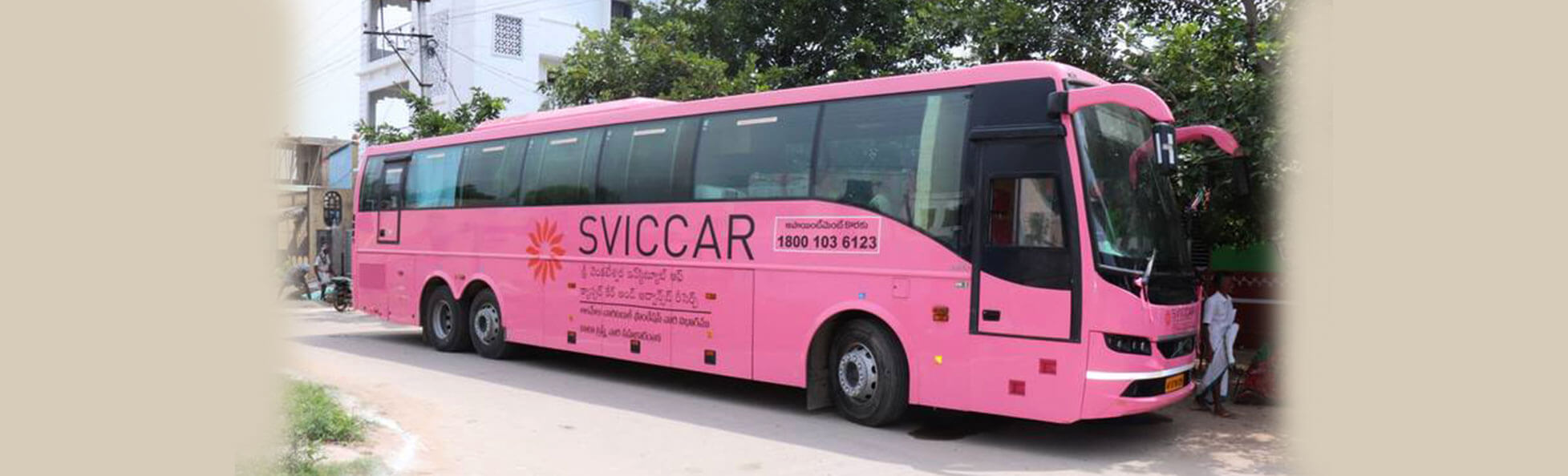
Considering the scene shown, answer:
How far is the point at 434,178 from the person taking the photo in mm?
13219

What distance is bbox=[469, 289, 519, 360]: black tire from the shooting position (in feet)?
40.2

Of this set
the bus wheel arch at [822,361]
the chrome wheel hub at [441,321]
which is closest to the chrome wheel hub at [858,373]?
the bus wheel arch at [822,361]

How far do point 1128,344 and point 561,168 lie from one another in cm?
651

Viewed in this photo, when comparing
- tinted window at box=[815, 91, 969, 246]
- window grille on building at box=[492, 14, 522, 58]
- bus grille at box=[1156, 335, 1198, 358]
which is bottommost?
bus grille at box=[1156, 335, 1198, 358]

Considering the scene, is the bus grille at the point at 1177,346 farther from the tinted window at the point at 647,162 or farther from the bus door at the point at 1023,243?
the tinted window at the point at 647,162

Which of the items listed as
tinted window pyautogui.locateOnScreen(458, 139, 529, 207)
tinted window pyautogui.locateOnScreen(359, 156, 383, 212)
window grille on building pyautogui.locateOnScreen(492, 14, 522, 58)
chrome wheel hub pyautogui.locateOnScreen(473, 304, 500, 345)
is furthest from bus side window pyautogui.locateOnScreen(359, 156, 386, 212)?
window grille on building pyautogui.locateOnScreen(492, 14, 522, 58)

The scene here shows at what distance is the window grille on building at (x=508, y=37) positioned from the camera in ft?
94.8

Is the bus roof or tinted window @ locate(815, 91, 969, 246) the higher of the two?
the bus roof

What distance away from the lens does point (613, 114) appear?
1080 centimetres

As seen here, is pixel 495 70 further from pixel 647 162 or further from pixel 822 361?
pixel 822 361

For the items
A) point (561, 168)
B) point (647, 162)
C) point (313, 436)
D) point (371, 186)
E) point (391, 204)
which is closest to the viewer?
point (313, 436)

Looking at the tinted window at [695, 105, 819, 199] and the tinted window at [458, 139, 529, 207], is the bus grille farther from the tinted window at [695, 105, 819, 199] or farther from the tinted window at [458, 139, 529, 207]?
the tinted window at [458, 139, 529, 207]

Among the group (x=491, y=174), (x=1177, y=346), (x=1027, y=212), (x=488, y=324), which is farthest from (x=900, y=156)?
(x=488, y=324)

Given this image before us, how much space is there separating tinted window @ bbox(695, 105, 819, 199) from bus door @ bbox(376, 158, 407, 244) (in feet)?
19.5
